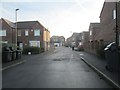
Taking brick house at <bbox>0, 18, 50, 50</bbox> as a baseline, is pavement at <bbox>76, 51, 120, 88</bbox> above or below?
below

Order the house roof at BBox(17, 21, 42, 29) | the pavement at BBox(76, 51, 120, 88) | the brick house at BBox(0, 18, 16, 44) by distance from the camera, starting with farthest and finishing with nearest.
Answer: the house roof at BBox(17, 21, 42, 29)
the brick house at BBox(0, 18, 16, 44)
the pavement at BBox(76, 51, 120, 88)

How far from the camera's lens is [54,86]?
29.6 ft

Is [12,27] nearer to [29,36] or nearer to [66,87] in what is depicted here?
[29,36]

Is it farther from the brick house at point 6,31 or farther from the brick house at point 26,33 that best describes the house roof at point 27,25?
the brick house at point 6,31

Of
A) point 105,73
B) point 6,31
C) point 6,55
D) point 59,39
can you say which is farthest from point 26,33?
point 59,39

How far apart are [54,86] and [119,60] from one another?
4.92 metres

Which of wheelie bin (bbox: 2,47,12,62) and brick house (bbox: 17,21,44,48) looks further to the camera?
brick house (bbox: 17,21,44,48)

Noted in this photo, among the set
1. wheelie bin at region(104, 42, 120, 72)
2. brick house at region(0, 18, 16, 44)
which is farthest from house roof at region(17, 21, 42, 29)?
wheelie bin at region(104, 42, 120, 72)

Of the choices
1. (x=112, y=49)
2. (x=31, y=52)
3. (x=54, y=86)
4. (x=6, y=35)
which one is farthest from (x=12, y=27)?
(x=54, y=86)

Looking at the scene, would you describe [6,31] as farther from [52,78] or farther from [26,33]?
[52,78]

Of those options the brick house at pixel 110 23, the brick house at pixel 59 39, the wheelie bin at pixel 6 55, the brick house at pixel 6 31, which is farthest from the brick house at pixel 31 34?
the brick house at pixel 59 39

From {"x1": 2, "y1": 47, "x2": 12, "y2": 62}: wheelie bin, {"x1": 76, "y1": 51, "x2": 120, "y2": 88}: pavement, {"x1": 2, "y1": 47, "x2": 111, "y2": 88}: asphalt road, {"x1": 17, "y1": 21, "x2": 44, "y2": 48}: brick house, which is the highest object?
{"x1": 17, "y1": 21, "x2": 44, "y2": 48}: brick house

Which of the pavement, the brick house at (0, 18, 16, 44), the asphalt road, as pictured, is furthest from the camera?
the brick house at (0, 18, 16, 44)

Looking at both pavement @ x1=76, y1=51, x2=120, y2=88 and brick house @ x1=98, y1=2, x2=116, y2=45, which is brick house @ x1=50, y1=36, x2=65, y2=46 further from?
pavement @ x1=76, y1=51, x2=120, y2=88
